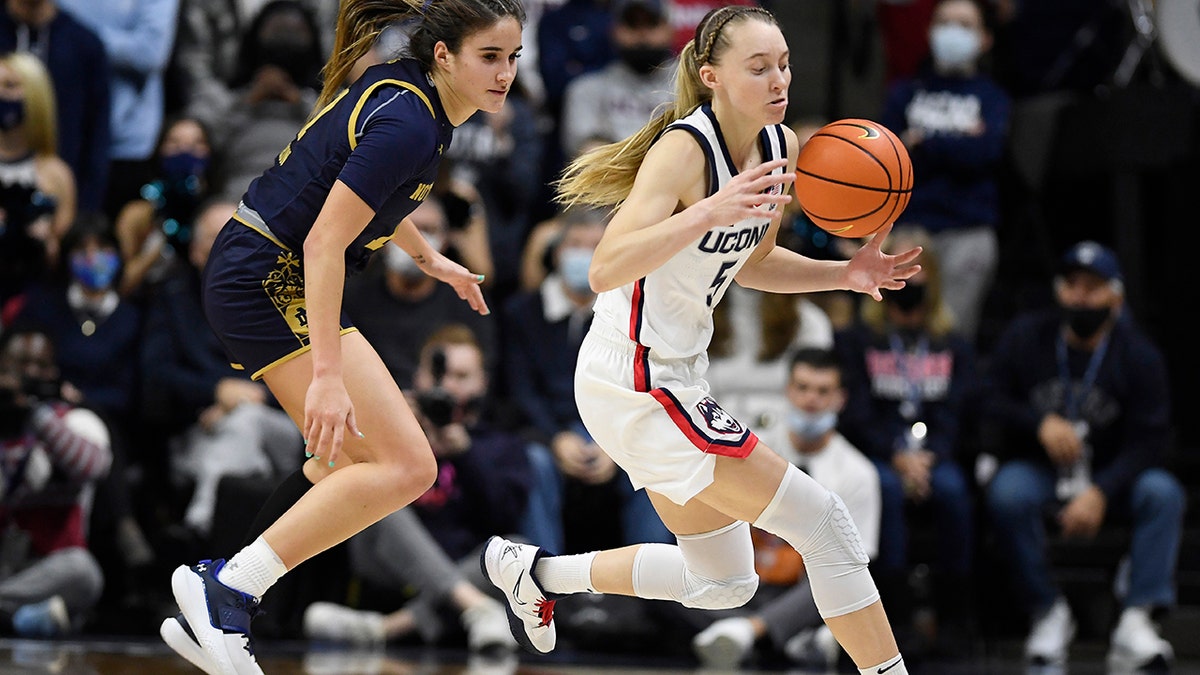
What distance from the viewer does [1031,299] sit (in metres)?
8.38

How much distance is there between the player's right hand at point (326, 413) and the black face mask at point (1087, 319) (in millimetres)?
4518

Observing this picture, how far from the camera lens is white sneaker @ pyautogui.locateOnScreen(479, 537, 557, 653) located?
4.32 metres

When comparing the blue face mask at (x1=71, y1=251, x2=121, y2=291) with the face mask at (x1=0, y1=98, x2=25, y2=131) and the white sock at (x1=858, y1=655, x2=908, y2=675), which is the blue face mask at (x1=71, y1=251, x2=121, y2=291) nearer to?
the face mask at (x1=0, y1=98, x2=25, y2=131)

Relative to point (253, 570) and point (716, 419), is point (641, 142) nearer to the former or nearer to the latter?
point (716, 419)

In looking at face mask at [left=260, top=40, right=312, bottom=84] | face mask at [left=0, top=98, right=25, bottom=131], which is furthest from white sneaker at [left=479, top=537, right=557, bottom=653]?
face mask at [left=260, top=40, right=312, bottom=84]

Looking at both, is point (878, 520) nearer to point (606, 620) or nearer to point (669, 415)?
point (606, 620)

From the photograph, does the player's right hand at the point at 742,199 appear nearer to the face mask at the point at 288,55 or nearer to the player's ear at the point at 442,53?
the player's ear at the point at 442,53

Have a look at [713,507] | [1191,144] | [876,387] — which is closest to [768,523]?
[713,507]

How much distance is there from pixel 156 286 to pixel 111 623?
1.55 meters

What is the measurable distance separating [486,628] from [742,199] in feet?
10.0

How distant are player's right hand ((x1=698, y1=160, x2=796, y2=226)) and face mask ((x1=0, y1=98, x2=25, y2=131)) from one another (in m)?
4.46

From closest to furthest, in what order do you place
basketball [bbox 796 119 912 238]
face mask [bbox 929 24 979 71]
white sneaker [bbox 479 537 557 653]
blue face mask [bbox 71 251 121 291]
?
basketball [bbox 796 119 912 238] → white sneaker [bbox 479 537 557 653] → blue face mask [bbox 71 251 121 291] → face mask [bbox 929 24 979 71]

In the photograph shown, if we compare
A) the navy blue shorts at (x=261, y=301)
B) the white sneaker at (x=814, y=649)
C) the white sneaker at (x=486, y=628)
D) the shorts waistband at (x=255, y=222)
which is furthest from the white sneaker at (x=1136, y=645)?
the shorts waistband at (x=255, y=222)

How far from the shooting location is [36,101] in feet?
22.9
